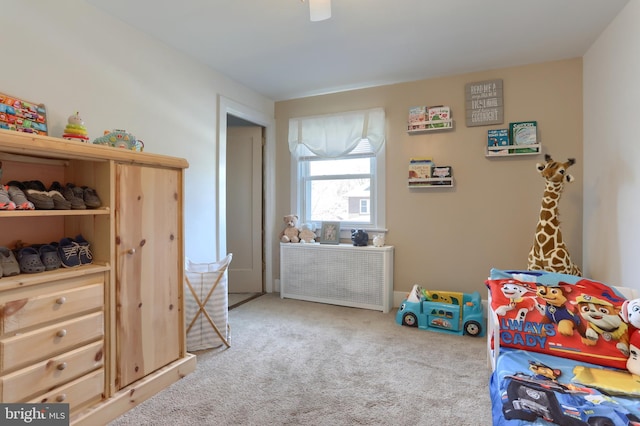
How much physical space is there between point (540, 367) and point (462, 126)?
7.60 ft

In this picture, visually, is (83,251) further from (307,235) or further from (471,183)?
(471,183)

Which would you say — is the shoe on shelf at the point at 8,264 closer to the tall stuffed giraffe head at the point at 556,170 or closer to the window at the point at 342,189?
the window at the point at 342,189

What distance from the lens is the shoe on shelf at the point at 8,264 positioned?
56.1 inches

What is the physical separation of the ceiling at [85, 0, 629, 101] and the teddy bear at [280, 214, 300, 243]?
1537mm

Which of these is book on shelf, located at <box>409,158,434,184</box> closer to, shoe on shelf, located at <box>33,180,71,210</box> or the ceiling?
the ceiling

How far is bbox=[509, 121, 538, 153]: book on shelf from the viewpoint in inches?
114

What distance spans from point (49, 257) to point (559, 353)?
2.63 metres

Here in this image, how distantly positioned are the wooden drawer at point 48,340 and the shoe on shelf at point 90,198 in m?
0.56

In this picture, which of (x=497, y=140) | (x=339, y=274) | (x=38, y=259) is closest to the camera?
(x=38, y=259)

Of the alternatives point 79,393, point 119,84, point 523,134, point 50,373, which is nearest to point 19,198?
point 50,373

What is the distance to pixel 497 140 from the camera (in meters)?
3.02

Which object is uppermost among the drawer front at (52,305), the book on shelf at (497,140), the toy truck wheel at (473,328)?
the book on shelf at (497,140)

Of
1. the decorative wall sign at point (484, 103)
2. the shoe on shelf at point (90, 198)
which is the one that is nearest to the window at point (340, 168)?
the decorative wall sign at point (484, 103)

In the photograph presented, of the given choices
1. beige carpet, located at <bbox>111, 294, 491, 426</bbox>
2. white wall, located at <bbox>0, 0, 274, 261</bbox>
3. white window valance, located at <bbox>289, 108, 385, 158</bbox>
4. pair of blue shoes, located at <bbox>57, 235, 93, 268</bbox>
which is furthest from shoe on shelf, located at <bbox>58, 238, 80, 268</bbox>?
white window valance, located at <bbox>289, 108, 385, 158</bbox>
